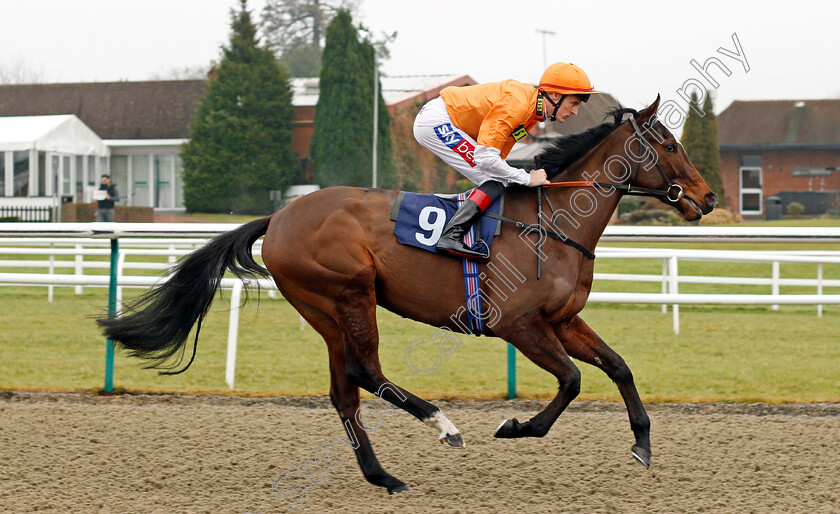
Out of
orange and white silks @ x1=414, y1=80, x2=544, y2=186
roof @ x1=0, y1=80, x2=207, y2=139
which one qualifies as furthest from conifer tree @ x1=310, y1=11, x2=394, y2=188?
orange and white silks @ x1=414, y1=80, x2=544, y2=186

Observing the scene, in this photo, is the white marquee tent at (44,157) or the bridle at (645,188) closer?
the bridle at (645,188)

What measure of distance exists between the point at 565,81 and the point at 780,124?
29834 millimetres

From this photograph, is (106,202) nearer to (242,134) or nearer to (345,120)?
Result: (242,134)

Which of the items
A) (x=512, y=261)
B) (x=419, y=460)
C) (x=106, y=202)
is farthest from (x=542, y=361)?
(x=106, y=202)

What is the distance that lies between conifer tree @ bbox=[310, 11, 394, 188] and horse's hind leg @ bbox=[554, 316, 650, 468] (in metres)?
22.4

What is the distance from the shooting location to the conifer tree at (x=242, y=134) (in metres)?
25.1

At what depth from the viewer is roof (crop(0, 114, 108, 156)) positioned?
968 inches

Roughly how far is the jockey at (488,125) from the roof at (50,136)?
23.3 m

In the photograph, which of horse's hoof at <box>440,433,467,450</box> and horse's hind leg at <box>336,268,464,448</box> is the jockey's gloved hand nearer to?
horse's hind leg at <box>336,268,464,448</box>

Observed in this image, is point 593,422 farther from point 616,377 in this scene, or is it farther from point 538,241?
point 538,241

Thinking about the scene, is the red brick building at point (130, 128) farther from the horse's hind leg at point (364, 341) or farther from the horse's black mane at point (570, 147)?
the horse's black mane at point (570, 147)

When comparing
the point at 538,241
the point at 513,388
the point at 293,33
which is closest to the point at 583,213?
the point at 538,241

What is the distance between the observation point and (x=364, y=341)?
11.8 ft

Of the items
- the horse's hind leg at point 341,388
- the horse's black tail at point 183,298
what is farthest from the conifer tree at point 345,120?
the horse's hind leg at point 341,388
